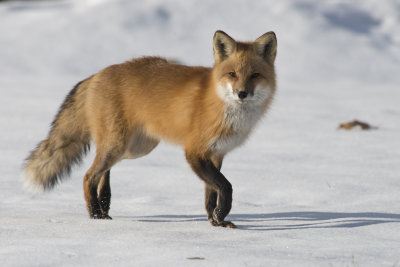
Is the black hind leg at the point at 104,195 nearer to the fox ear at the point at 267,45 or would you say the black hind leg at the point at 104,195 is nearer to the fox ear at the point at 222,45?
the fox ear at the point at 222,45

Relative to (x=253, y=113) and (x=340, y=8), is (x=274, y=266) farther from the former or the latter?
(x=340, y=8)

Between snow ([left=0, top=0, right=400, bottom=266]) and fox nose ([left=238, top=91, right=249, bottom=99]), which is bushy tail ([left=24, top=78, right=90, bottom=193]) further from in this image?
fox nose ([left=238, top=91, right=249, bottom=99])

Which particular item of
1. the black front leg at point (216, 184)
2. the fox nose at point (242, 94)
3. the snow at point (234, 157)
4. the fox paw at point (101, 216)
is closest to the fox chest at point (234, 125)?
the black front leg at point (216, 184)

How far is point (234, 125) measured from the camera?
4.50 metres

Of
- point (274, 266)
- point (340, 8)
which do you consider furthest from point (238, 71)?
point (340, 8)

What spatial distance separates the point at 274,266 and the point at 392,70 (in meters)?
13.7

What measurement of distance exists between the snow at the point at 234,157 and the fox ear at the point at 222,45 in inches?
51.5

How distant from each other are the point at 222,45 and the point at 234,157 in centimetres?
278

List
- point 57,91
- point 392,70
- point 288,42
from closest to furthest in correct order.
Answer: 1. point 57,91
2. point 392,70
3. point 288,42

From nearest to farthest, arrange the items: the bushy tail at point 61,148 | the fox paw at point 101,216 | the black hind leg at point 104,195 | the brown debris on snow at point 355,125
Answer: the fox paw at point 101,216
the black hind leg at point 104,195
the bushy tail at point 61,148
the brown debris on snow at point 355,125

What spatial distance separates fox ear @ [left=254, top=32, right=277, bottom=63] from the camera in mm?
4574

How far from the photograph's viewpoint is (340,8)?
19578 mm

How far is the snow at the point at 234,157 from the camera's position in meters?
3.42

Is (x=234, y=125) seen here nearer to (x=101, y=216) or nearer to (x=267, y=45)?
(x=267, y=45)
